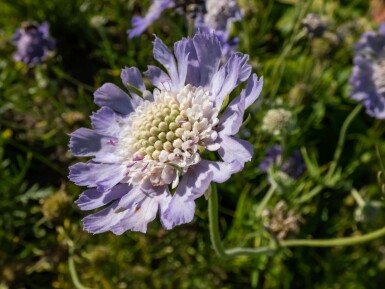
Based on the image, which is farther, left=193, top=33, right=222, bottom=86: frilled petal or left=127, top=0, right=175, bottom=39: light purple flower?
left=127, top=0, right=175, bottom=39: light purple flower

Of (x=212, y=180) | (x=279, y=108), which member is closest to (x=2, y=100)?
(x=279, y=108)

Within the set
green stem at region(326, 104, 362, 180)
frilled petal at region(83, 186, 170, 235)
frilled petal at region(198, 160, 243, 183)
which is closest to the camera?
frilled petal at region(198, 160, 243, 183)

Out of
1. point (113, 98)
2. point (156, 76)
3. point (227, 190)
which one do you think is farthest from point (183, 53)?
point (227, 190)

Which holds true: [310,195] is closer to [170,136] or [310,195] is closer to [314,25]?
[314,25]

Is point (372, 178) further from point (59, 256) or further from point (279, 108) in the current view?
point (59, 256)

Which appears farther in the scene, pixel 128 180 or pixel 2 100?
pixel 2 100

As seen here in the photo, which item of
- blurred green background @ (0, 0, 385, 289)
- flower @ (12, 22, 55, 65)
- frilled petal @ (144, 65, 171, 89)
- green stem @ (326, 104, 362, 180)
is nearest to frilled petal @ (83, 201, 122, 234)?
frilled petal @ (144, 65, 171, 89)

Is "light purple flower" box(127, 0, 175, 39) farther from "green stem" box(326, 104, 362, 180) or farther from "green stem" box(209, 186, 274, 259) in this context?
"green stem" box(209, 186, 274, 259)
